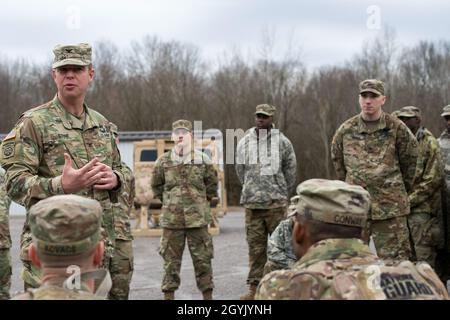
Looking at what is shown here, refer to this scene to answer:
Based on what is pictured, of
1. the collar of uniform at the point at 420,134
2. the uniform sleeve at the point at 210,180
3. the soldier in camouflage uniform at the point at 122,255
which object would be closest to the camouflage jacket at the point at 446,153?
the collar of uniform at the point at 420,134

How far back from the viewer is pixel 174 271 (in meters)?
7.38

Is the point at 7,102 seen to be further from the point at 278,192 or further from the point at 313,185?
the point at 313,185

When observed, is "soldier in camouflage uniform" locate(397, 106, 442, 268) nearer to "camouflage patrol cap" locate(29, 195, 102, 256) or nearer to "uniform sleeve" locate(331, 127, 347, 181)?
"uniform sleeve" locate(331, 127, 347, 181)

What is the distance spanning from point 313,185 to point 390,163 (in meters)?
3.77

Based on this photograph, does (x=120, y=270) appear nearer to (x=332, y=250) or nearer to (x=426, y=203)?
(x=332, y=250)

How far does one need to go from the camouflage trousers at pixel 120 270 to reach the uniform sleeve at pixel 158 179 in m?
2.81

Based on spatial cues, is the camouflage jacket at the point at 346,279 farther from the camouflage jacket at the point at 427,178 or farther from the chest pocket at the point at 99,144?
the camouflage jacket at the point at 427,178

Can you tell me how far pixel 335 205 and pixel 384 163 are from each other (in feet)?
12.5

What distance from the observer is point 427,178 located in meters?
7.09

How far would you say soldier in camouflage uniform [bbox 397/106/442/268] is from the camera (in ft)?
23.2

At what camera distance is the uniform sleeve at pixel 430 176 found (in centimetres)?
705

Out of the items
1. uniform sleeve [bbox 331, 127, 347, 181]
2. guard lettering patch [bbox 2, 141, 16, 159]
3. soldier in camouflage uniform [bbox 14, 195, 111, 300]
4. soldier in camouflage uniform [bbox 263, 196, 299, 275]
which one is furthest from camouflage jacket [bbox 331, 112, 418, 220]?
soldier in camouflage uniform [bbox 14, 195, 111, 300]
